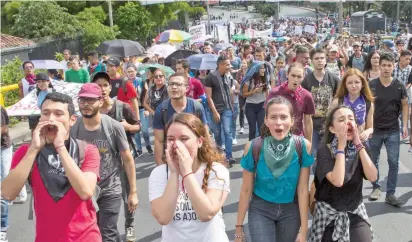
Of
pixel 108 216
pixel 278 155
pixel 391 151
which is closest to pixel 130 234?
pixel 108 216

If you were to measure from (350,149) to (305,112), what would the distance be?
2095 millimetres

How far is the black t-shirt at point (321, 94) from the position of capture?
21.7 ft

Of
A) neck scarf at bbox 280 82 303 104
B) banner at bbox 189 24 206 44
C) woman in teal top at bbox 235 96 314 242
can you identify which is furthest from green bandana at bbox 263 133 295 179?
banner at bbox 189 24 206 44

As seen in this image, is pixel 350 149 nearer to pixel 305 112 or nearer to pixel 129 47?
pixel 305 112

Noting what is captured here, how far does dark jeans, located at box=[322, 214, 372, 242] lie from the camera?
375 cm

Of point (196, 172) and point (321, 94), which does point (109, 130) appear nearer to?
point (196, 172)

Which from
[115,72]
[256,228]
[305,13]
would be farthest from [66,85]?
[305,13]

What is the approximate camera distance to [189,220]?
2.98 m

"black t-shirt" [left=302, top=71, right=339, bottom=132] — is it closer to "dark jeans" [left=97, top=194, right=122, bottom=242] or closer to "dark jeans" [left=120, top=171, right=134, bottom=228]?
"dark jeans" [left=120, top=171, right=134, bottom=228]

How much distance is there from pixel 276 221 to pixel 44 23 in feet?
96.1

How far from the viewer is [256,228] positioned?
3.74 metres

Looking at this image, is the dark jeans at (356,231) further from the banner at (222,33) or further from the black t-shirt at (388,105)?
the banner at (222,33)

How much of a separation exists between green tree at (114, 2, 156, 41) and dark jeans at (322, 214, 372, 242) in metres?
33.9

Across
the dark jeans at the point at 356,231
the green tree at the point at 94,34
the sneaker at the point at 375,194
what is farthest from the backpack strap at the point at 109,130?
the green tree at the point at 94,34
